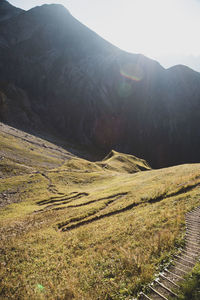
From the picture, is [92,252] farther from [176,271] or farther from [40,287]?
[176,271]

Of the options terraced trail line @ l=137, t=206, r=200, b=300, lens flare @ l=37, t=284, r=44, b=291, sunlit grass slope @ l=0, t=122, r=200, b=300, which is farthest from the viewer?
lens flare @ l=37, t=284, r=44, b=291

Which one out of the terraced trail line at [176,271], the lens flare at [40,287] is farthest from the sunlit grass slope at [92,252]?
the terraced trail line at [176,271]

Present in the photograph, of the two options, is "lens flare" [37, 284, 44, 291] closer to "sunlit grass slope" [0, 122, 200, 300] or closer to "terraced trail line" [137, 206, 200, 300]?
"sunlit grass slope" [0, 122, 200, 300]

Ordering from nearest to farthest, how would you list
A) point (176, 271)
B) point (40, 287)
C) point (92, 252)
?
point (176, 271), point (40, 287), point (92, 252)

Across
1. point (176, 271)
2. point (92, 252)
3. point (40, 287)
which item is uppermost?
point (176, 271)

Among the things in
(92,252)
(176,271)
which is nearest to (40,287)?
(92,252)

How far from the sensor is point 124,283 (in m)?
8.10

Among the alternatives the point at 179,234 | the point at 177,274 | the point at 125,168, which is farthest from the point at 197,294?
the point at 125,168

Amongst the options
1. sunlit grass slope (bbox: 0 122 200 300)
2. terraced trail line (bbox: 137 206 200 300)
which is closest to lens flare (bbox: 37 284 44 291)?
sunlit grass slope (bbox: 0 122 200 300)

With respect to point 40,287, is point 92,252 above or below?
above

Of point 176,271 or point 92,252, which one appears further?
point 92,252

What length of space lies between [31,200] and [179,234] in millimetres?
38086

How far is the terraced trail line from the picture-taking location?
21.6 ft

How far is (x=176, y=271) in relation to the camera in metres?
7.71
